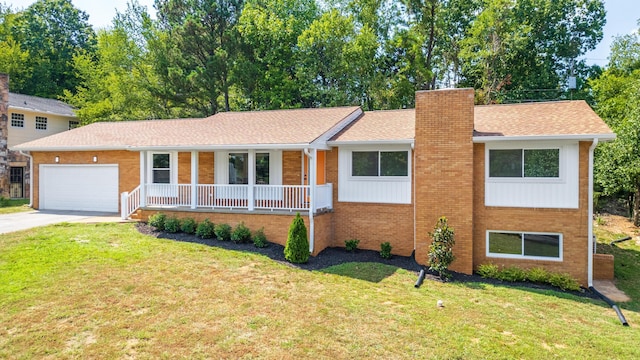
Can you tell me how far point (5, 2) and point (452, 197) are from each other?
158ft

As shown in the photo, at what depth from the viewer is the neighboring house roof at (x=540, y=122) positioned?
398 inches

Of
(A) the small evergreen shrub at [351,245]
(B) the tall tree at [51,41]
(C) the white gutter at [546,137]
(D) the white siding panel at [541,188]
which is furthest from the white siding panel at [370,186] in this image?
(B) the tall tree at [51,41]

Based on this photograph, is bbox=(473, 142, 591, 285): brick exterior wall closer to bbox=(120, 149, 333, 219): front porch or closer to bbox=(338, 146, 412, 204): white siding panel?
bbox=(338, 146, 412, 204): white siding panel

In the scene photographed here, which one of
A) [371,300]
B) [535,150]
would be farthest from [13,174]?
[535,150]

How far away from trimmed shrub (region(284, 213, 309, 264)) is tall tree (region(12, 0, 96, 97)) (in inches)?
1251

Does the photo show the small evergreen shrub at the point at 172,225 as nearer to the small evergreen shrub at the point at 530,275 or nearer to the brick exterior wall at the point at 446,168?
the brick exterior wall at the point at 446,168

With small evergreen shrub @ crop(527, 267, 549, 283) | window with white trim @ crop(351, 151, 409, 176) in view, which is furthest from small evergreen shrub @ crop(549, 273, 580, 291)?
window with white trim @ crop(351, 151, 409, 176)

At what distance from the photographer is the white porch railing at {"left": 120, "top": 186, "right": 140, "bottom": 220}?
14.3m

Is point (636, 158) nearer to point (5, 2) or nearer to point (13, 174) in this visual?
point (13, 174)

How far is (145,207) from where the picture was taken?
45.3 ft

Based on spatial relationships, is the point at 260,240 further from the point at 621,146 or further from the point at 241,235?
the point at 621,146

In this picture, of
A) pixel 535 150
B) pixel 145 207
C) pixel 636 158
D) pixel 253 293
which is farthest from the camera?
pixel 636 158

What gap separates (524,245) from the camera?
10.9 metres

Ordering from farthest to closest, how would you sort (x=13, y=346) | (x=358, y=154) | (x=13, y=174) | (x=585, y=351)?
(x=13, y=174) < (x=358, y=154) < (x=585, y=351) < (x=13, y=346)
